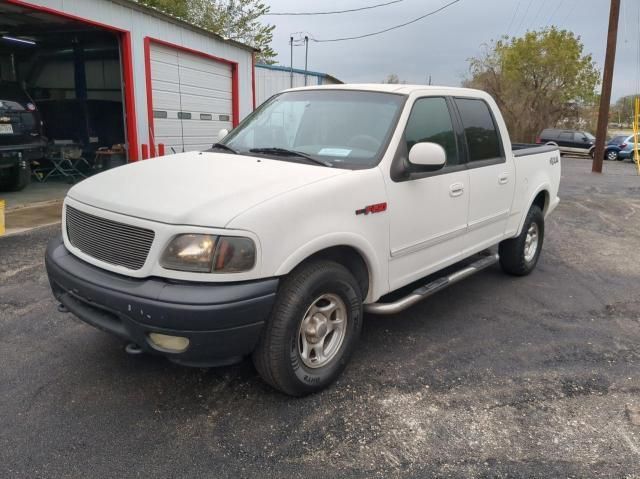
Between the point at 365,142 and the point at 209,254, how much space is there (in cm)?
153

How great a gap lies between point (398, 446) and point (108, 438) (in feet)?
4.98

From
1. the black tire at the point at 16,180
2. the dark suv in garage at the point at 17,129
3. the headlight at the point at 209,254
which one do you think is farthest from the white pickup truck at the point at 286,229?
the black tire at the point at 16,180

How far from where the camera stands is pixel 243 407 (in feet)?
10.3

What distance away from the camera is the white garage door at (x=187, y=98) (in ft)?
38.6

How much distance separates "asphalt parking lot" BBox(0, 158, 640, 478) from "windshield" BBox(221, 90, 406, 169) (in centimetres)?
145

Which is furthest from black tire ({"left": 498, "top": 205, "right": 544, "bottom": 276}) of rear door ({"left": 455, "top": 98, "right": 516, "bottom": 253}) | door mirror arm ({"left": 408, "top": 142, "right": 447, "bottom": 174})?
door mirror arm ({"left": 408, "top": 142, "right": 447, "bottom": 174})

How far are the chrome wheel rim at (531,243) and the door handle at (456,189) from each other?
6.25 ft

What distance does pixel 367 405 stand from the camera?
3.19 m

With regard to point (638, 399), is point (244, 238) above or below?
above

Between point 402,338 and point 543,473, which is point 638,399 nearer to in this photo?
point 543,473

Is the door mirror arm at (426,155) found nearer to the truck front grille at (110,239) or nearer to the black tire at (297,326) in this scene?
the black tire at (297,326)

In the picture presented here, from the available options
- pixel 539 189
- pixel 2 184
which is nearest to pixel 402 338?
pixel 539 189

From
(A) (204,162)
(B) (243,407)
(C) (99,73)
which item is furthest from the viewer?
(C) (99,73)

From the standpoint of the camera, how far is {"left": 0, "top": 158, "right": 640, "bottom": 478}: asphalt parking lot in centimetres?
268
